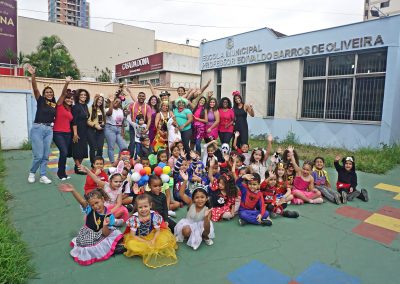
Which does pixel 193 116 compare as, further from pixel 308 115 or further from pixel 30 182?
pixel 308 115

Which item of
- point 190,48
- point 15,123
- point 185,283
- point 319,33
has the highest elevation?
point 190,48

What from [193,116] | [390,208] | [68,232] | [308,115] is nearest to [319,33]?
[308,115]

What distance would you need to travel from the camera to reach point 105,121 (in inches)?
222

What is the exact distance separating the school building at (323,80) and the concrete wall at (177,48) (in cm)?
3016

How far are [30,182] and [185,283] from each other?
3.98 meters

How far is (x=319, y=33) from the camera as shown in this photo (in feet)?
30.8

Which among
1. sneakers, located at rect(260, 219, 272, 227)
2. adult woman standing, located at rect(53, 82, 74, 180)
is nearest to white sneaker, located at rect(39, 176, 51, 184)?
adult woman standing, located at rect(53, 82, 74, 180)

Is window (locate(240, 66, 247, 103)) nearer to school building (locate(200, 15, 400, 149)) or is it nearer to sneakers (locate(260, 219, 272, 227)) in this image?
school building (locate(200, 15, 400, 149))

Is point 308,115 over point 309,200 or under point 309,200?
over

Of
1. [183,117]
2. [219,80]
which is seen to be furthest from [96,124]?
[219,80]

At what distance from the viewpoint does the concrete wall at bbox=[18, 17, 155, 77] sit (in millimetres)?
41125

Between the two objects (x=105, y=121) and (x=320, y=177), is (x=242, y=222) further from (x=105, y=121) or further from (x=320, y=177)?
(x=105, y=121)

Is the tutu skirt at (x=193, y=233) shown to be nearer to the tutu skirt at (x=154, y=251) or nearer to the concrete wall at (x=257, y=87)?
the tutu skirt at (x=154, y=251)

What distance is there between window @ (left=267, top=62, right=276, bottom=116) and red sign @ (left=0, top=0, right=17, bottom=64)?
98.3 ft
